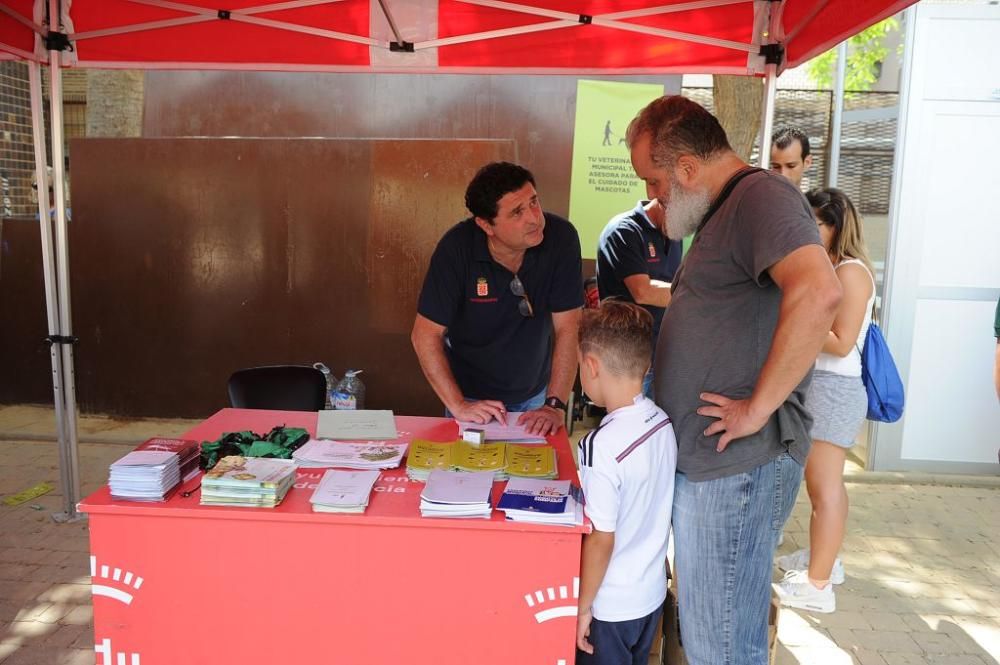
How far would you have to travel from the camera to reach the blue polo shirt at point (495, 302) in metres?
3.04

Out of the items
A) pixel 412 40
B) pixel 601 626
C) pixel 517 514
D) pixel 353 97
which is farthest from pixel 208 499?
pixel 353 97

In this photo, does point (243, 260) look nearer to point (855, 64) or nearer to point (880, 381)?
point (880, 381)

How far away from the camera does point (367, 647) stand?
6.49 ft

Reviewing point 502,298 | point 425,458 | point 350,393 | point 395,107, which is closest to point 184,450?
point 425,458

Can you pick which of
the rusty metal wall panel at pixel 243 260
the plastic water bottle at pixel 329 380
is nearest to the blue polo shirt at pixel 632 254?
the rusty metal wall panel at pixel 243 260

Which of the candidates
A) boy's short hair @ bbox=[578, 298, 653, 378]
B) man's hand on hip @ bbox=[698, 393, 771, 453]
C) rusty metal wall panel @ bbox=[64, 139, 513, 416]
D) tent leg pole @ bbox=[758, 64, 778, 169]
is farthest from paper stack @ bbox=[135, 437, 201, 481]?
rusty metal wall panel @ bbox=[64, 139, 513, 416]

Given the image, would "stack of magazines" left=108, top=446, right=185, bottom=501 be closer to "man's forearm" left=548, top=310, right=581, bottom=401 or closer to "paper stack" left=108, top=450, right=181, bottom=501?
"paper stack" left=108, top=450, right=181, bottom=501

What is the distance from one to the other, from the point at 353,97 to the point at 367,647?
4908 mm

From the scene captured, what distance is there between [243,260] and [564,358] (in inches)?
146

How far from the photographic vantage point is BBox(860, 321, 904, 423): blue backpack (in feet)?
10.8

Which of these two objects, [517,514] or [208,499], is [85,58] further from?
[517,514]

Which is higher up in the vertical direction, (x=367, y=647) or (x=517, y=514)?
(x=517, y=514)

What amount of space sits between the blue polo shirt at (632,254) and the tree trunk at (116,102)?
15.4ft

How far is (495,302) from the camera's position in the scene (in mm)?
3074
